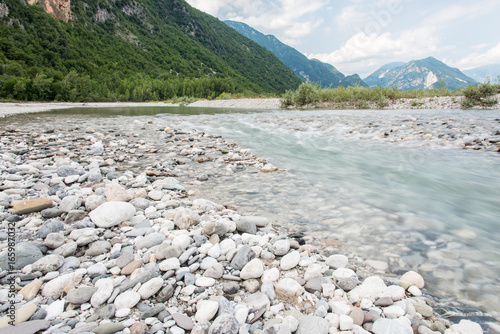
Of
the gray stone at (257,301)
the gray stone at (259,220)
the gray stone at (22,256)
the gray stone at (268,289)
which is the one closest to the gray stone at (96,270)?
the gray stone at (22,256)

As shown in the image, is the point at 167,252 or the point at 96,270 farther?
the point at 167,252

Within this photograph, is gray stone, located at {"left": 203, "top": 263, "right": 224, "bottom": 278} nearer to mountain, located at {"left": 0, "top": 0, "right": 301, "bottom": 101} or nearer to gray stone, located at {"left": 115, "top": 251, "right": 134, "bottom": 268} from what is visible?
gray stone, located at {"left": 115, "top": 251, "right": 134, "bottom": 268}

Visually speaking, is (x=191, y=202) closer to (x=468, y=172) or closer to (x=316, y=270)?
(x=316, y=270)

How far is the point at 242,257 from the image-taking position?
83.2 inches

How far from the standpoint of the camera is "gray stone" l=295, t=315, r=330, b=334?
1382 mm

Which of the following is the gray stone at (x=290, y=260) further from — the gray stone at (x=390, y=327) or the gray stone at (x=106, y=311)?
the gray stone at (x=106, y=311)

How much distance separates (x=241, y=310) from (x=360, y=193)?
3.01 metres

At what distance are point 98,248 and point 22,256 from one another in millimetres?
527

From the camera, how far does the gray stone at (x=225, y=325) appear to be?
53.9 inches

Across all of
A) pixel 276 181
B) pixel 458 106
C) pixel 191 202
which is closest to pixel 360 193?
pixel 276 181

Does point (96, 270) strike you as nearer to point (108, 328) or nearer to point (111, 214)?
point (108, 328)

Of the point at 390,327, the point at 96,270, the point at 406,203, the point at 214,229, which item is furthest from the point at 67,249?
the point at 406,203

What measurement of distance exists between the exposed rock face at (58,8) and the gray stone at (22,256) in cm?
14705

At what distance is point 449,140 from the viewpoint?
7523 mm
